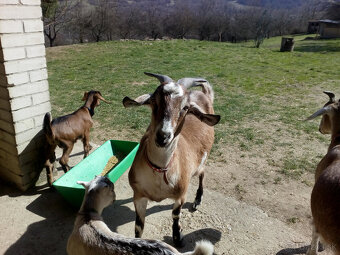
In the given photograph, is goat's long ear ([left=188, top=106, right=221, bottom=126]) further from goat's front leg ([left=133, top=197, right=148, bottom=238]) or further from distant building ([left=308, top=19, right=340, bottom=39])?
distant building ([left=308, top=19, right=340, bottom=39])

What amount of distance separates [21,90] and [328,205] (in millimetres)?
3350

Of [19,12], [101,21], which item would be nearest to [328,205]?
[19,12]

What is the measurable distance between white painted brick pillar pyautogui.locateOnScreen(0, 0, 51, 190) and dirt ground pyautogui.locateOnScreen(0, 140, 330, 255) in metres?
0.34

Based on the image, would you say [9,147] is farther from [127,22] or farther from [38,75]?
[127,22]

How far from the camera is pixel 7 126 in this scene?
372 cm

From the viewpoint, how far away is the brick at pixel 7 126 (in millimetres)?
3686

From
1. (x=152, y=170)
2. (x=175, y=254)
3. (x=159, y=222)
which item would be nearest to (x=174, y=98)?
(x=152, y=170)

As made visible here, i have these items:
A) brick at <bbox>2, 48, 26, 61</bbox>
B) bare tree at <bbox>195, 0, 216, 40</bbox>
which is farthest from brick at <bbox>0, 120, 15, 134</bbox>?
bare tree at <bbox>195, 0, 216, 40</bbox>

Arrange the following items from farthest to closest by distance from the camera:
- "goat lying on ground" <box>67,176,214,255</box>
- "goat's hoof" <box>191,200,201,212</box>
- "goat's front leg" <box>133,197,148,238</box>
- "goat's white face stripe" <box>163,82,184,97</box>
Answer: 1. "goat's hoof" <box>191,200,201,212</box>
2. "goat's front leg" <box>133,197,148,238</box>
3. "goat's white face stripe" <box>163,82,184,97</box>
4. "goat lying on ground" <box>67,176,214,255</box>

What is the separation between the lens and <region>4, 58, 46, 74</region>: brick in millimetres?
3436

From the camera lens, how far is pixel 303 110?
722cm

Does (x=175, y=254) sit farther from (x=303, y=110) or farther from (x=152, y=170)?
(x=303, y=110)

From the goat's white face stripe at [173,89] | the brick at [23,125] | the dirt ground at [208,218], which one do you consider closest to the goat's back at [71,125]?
the brick at [23,125]

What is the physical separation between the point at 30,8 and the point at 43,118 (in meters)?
1.32
